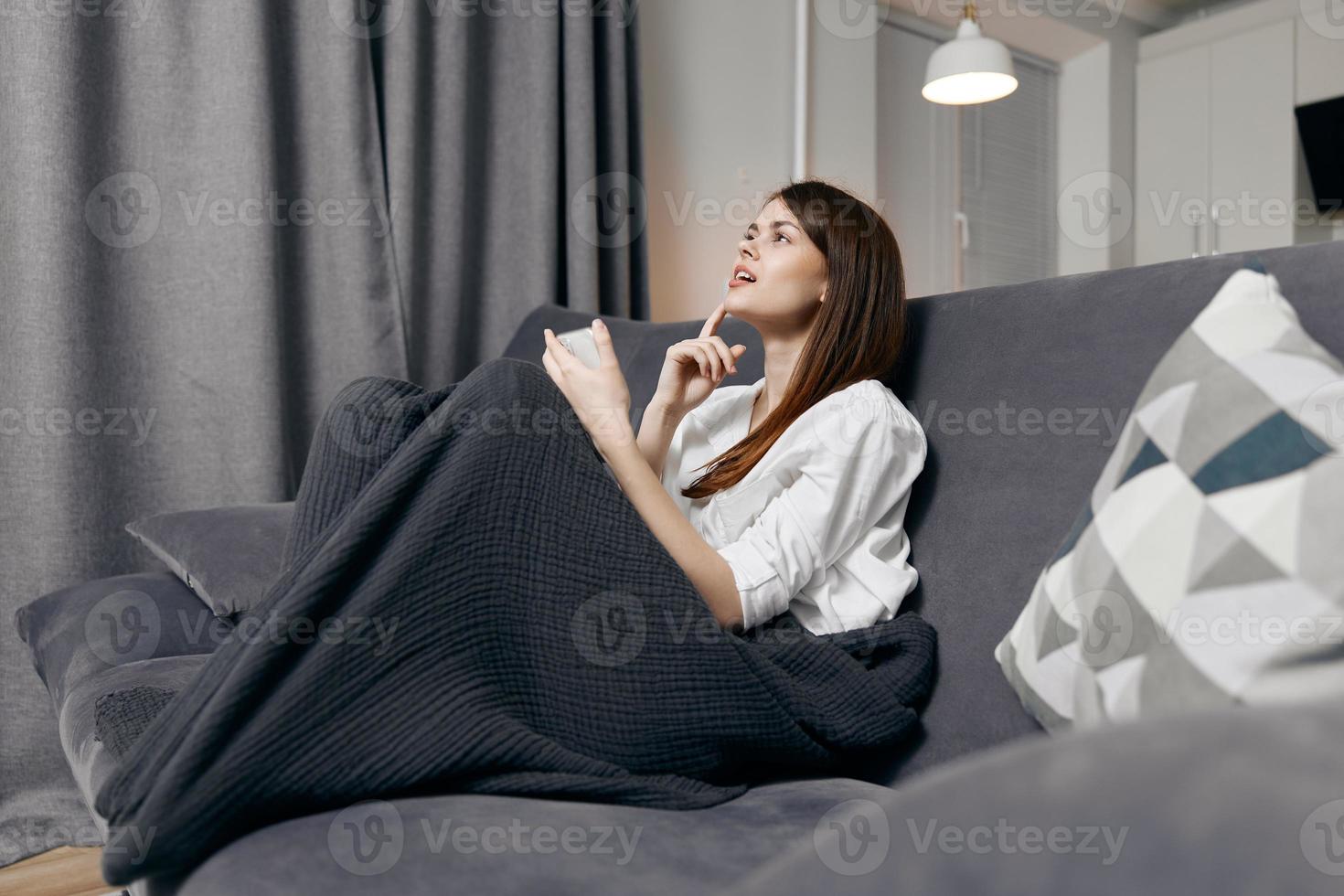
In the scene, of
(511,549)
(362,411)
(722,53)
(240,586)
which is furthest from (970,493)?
(722,53)

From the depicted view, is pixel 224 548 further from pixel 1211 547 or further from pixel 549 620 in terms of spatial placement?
pixel 1211 547

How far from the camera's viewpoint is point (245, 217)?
2111 millimetres

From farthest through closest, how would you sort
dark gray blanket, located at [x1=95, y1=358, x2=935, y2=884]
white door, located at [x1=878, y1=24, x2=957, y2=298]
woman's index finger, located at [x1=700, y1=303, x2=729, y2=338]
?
white door, located at [x1=878, y1=24, x2=957, y2=298] < woman's index finger, located at [x1=700, y1=303, x2=729, y2=338] < dark gray blanket, located at [x1=95, y1=358, x2=935, y2=884]

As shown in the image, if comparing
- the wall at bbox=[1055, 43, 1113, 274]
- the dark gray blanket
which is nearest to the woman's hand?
the dark gray blanket

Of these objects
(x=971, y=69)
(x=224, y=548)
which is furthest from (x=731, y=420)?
(x=971, y=69)

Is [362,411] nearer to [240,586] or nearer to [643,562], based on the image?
[643,562]

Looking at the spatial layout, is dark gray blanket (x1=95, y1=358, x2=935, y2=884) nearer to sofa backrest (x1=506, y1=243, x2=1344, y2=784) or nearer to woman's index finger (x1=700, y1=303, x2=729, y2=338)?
sofa backrest (x1=506, y1=243, x2=1344, y2=784)

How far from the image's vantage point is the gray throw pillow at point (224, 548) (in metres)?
1.50

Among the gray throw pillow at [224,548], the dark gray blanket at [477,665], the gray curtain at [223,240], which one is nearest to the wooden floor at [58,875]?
the gray curtain at [223,240]

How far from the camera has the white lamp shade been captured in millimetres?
2629

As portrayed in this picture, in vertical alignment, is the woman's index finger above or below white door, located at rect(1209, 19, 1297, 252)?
below

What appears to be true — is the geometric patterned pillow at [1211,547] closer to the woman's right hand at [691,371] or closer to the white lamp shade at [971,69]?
the woman's right hand at [691,371]

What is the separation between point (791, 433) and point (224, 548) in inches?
35.2

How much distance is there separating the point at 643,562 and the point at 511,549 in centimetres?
14
